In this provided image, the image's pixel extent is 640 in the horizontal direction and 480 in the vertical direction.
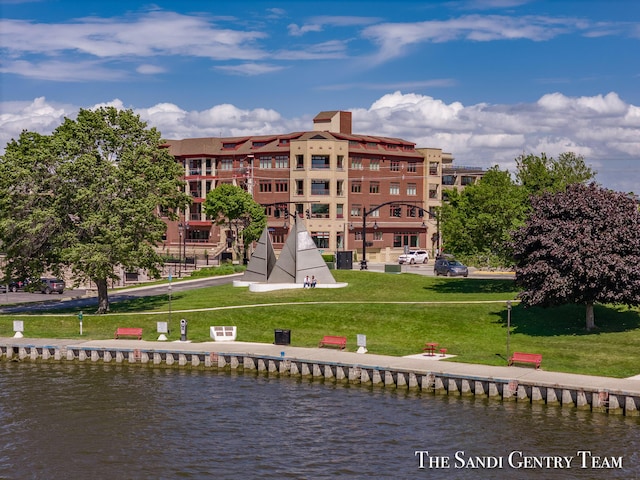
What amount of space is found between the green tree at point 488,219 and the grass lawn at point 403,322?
11.5 ft

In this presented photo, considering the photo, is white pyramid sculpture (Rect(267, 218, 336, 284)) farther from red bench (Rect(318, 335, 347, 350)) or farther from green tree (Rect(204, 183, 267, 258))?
green tree (Rect(204, 183, 267, 258))

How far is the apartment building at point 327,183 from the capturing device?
5017 inches

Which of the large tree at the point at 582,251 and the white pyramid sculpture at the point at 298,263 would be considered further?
the white pyramid sculpture at the point at 298,263

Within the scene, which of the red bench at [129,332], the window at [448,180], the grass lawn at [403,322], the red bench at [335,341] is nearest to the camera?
the grass lawn at [403,322]

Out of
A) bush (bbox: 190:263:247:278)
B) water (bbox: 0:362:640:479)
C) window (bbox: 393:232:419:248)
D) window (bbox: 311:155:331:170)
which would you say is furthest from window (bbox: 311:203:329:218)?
water (bbox: 0:362:640:479)

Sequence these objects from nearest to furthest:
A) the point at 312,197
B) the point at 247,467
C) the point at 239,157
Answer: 1. the point at 247,467
2. the point at 312,197
3. the point at 239,157

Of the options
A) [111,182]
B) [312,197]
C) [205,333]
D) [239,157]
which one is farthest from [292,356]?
[239,157]

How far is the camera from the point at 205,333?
59.8 metres

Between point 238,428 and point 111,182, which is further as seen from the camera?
point 111,182

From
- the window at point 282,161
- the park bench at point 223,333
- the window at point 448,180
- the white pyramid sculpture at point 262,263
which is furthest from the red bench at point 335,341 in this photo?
the window at point 448,180

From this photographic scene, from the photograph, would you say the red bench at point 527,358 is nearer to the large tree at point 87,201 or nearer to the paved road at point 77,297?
the large tree at point 87,201

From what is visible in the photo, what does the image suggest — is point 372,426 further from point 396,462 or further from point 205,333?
point 205,333

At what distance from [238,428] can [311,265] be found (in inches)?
1494

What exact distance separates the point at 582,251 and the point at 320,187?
76.0m
